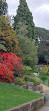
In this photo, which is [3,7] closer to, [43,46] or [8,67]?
[43,46]

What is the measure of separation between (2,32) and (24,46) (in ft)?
23.6

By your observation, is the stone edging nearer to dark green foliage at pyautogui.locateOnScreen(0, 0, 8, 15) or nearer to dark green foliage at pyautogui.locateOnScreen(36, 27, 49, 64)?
dark green foliage at pyautogui.locateOnScreen(0, 0, 8, 15)

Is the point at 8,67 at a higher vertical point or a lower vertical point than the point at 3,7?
lower

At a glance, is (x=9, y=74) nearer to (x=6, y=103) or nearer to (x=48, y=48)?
(x=6, y=103)

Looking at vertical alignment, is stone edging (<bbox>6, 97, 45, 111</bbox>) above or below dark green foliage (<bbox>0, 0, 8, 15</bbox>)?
below

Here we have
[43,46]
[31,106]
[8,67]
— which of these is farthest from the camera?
[43,46]

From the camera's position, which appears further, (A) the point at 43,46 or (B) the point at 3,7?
(A) the point at 43,46

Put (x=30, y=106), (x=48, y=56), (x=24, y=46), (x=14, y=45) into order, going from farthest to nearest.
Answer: (x=48, y=56), (x=24, y=46), (x=14, y=45), (x=30, y=106)

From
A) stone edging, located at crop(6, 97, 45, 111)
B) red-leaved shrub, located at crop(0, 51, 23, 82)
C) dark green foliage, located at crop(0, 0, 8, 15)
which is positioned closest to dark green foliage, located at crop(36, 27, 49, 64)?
dark green foliage, located at crop(0, 0, 8, 15)

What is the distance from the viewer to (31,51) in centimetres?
2212

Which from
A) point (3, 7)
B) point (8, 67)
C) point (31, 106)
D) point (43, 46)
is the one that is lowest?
point (43, 46)

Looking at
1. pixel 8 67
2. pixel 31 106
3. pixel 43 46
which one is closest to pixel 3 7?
pixel 43 46

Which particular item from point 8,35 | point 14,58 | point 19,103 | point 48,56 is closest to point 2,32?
point 8,35

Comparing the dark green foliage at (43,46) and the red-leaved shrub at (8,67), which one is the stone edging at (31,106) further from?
the dark green foliage at (43,46)
